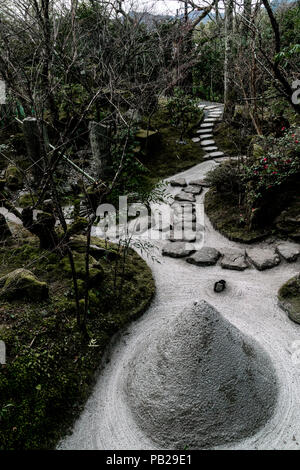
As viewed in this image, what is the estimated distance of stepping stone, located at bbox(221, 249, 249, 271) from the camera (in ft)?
19.5

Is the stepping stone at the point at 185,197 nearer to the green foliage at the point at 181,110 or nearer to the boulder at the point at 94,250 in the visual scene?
the boulder at the point at 94,250

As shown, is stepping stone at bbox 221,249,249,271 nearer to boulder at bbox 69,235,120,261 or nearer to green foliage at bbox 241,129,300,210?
green foliage at bbox 241,129,300,210

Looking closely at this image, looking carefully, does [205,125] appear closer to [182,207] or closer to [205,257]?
[182,207]

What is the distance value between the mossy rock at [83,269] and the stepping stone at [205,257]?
1.94 meters

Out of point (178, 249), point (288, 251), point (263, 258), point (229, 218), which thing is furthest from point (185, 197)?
point (288, 251)

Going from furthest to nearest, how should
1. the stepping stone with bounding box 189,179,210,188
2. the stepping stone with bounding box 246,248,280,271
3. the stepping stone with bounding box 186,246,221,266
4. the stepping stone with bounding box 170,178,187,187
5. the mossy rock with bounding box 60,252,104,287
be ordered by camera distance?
the stepping stone with bounding box 170,178,187,187 → the stepping stone with bounding box 189,179,210,188 → the stepping stone with bounding box 186,246,221,266 → the stepping stone with bounding box 246,248,280,271 → the mossy rock with bounding box 60,252,104,287

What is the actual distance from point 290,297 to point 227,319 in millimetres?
1372

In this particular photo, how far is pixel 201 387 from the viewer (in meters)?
3.38

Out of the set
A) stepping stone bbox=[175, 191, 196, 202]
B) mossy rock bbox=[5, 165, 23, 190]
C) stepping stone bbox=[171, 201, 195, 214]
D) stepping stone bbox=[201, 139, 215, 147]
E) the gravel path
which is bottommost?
the gravel path

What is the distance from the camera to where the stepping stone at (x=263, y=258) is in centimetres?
586

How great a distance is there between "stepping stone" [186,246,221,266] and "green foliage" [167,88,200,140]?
610 centimetres

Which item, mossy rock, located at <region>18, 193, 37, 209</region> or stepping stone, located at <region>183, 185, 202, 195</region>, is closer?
mossy rock, located at <region>18, 193, 37, 209</region>

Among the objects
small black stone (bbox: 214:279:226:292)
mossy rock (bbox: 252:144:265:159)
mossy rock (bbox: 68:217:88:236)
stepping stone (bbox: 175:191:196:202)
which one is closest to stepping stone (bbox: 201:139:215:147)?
stepping stone (bbox: 175:191:196:202)

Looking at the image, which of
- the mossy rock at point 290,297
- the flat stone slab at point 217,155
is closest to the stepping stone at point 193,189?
the flat stone slab at point 217,155
